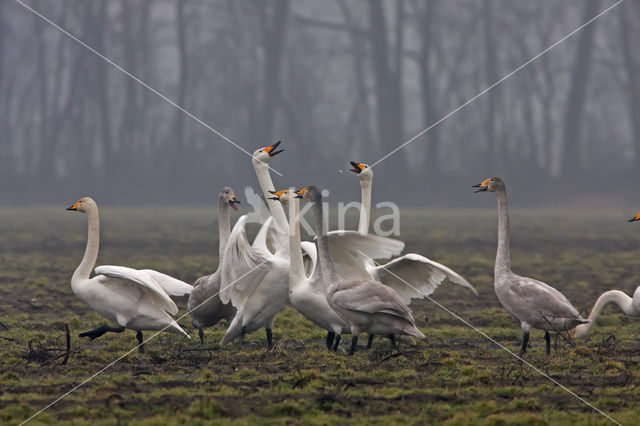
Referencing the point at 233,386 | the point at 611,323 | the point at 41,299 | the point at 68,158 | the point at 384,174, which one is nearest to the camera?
the point at 233,386

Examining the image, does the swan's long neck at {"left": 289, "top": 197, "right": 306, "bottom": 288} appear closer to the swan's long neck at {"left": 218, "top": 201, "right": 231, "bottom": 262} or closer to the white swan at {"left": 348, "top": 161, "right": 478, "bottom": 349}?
the white swan at {"left": 348, "top": 161, "right": 478, "bottom": 349}

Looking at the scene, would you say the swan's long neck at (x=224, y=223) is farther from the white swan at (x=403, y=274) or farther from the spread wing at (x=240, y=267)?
the white swan at (x=403, y=274)

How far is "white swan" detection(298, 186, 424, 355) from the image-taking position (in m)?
8.48

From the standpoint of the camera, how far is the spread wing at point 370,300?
8.45 meters

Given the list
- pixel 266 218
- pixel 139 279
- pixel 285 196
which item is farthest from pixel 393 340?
pixel 266 218

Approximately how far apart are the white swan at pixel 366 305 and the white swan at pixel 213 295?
118cm

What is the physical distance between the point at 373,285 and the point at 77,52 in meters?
56.1

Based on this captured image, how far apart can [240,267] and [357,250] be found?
1340 millimetres

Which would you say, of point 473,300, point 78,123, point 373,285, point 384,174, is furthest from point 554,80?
point 373,285

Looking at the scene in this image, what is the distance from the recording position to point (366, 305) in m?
8.45

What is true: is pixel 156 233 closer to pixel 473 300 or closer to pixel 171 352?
pixel 473 300

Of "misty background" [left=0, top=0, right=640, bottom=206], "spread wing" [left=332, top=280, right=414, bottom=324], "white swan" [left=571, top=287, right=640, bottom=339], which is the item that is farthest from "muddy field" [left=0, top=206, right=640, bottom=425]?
"misty background" [left=0, top=0, right=640, bottom=206]

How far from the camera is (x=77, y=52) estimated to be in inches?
2420

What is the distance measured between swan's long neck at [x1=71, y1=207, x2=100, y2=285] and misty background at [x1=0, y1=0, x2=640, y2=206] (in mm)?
40968
